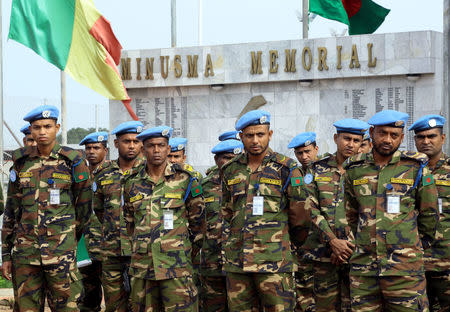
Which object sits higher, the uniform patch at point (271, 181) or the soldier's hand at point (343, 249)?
the uniform patch at point (271, 181)

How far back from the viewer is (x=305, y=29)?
14.5m

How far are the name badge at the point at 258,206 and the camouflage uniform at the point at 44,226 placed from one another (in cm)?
169

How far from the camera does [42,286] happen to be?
6043 millimetres

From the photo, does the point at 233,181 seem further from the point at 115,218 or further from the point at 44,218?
the point at 115,218

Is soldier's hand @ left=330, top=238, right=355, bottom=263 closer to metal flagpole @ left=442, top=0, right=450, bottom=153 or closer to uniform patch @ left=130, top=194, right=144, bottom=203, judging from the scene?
uniform patch @ left=130, top=194, right=144, bottom=203

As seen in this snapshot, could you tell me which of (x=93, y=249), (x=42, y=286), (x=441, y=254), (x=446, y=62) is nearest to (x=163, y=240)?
(x=42, y=286)

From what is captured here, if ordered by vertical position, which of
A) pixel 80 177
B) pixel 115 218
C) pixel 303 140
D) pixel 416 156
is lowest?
pixel 115 218

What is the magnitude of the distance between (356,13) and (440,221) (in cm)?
929

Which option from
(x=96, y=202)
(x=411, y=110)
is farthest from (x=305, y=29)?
(x=96, y=202)

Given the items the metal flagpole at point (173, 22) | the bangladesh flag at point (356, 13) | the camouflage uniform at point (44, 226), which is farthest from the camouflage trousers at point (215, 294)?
the metal flagpole at point (173, 22)

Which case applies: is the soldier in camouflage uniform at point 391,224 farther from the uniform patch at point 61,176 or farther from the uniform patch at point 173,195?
the uniform patch at point 61,176

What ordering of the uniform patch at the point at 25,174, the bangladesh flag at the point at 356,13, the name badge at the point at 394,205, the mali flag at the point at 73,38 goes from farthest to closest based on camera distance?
the bangladesh flag at the point at 356,13 → the mali flag at the point at 73,38 → the uniform patch at the point at 25,174 → the name badge at the point at 394,205

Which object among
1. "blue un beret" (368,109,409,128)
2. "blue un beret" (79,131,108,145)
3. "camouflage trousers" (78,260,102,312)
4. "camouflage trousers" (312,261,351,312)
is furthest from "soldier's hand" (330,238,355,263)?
"blue un beret" (79,131,108,145)

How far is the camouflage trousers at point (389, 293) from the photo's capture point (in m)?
5.02
